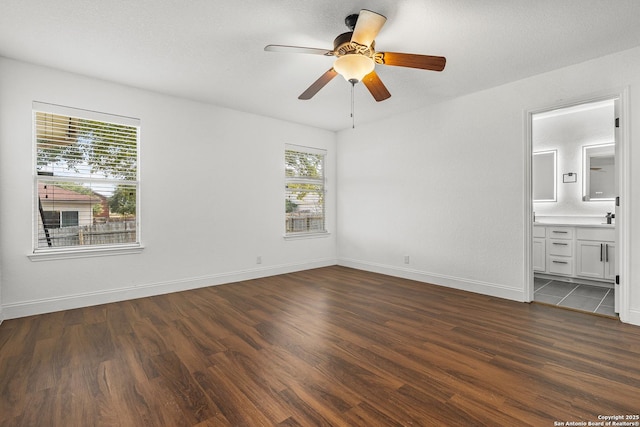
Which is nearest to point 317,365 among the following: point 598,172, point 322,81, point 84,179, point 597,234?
point 322,81

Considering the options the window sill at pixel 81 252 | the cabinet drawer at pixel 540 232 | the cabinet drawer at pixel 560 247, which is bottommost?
the cabinet drawer at pixel 560 247

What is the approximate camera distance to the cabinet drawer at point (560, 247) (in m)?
4.42

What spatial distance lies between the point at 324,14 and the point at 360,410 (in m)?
2.63

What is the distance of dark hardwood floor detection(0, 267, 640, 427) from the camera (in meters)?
1.64

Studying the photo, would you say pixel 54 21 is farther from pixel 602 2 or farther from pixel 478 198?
pixel 478 198

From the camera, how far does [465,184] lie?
4.07m

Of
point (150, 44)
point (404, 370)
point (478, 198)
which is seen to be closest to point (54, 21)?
point (150, 44)

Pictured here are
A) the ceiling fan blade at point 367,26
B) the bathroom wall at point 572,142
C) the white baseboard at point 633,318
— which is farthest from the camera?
the bathroom wall at point 572,142

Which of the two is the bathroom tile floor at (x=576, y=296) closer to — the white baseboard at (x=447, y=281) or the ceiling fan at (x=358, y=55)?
the white baseboard at (x=447, y=281)

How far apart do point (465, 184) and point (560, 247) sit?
1.88 m

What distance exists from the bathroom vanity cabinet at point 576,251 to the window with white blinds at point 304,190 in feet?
11.6

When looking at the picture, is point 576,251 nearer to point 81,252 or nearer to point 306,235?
point 306,235

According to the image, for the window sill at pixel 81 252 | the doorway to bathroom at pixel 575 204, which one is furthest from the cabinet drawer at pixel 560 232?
the window sill at pixel 81 252

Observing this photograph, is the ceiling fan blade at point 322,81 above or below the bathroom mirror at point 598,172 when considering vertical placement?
above
